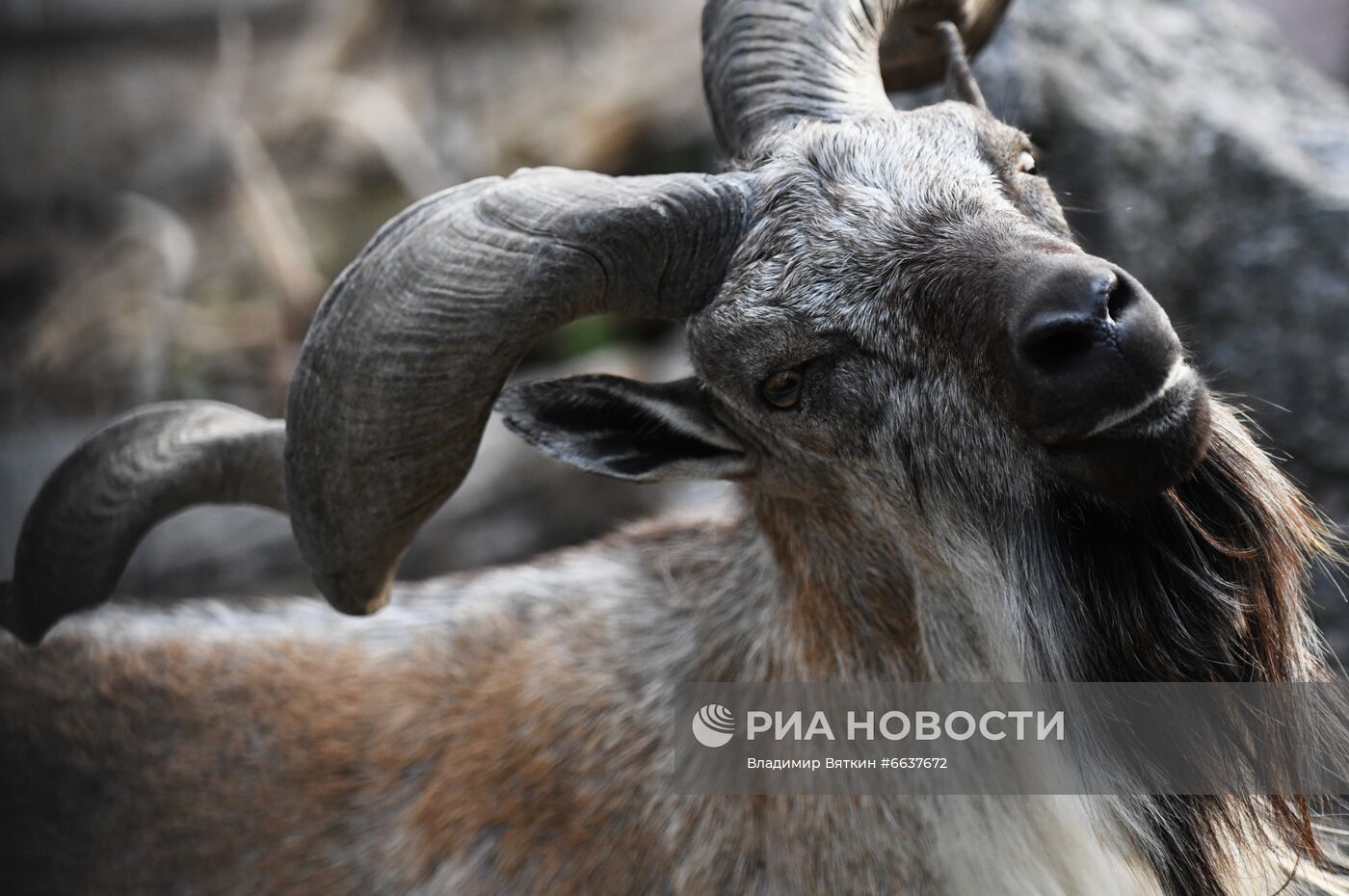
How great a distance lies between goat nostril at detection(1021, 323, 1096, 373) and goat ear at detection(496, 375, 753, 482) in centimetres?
109

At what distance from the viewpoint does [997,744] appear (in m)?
3.56

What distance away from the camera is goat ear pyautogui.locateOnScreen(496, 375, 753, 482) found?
3.66 meters

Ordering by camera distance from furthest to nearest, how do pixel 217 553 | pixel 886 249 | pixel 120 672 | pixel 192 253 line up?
pixel 192 253, pixel 217 553, pixel 120 672, pixel 886 249

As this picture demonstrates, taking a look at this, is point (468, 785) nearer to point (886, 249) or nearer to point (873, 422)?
point (873, 422)

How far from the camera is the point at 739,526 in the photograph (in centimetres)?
416

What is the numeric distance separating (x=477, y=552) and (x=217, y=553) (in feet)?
5.19

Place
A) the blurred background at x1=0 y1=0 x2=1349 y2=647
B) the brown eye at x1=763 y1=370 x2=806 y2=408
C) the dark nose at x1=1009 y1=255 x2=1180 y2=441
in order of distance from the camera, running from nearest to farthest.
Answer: the dark nose at x1=1009 y1=255 x2=1180 y2=441
the brown eye at x1=763 y1=370 x2=806 y2=408
the blurred background at x1=0 y1=0 x2=1349 y2=647

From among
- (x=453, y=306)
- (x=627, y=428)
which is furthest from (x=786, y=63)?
(x=453, y=306)

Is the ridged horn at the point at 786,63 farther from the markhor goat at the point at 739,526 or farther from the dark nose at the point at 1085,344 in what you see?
the dark nose at the point at 1085,344

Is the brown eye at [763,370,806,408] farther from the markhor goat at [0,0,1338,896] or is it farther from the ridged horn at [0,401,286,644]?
the ridged horn at [0,401,286,644]

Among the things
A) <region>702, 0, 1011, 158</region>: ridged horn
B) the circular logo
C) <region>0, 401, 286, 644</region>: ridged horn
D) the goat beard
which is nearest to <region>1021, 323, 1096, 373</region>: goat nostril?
the goat beard

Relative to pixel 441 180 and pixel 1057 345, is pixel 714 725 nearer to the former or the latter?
pixel 1057 345

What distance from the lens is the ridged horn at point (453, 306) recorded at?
3.23 metres

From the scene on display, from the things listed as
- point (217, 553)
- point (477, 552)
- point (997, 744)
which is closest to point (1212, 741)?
point (997, 744)
